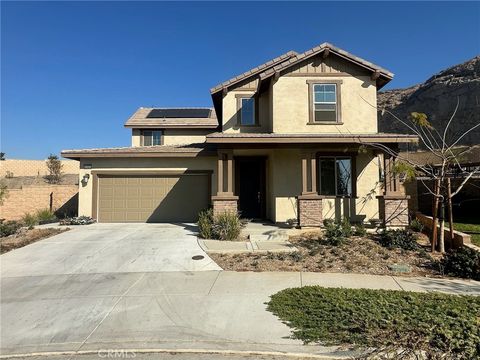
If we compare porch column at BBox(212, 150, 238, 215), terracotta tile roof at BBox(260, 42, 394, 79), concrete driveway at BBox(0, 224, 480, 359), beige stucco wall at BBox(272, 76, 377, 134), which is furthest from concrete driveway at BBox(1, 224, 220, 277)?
terracotta tile roof at BBox(260, 42, 394, 79)

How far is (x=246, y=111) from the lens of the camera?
1441 centimetres

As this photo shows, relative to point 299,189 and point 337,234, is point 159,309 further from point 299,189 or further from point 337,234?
point 299,189

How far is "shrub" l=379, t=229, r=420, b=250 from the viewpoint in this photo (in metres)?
8.86

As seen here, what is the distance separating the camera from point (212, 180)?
14414 millimetres

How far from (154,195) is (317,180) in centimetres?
713

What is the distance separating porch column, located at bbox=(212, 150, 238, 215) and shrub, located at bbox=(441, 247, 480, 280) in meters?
6.50

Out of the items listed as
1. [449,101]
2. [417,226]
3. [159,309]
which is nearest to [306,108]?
[417,226]

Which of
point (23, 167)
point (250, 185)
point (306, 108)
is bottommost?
point (250, 185)

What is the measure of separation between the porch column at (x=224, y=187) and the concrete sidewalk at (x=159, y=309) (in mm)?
4404

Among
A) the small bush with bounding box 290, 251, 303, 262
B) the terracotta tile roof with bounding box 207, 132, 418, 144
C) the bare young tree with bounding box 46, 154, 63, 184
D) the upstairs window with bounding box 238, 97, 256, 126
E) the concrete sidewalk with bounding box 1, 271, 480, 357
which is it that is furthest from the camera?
the bare young tree with bounding box 46, 154, 63, 184

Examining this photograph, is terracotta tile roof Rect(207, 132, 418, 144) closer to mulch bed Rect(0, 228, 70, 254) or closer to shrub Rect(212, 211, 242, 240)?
shrub Rect(212, 211, 242, 240)

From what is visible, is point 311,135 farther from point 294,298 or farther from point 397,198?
point 294,298

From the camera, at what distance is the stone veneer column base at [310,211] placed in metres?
11.2

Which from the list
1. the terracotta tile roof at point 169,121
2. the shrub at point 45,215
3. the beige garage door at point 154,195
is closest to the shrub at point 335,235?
the beige garage door at point 154,195
